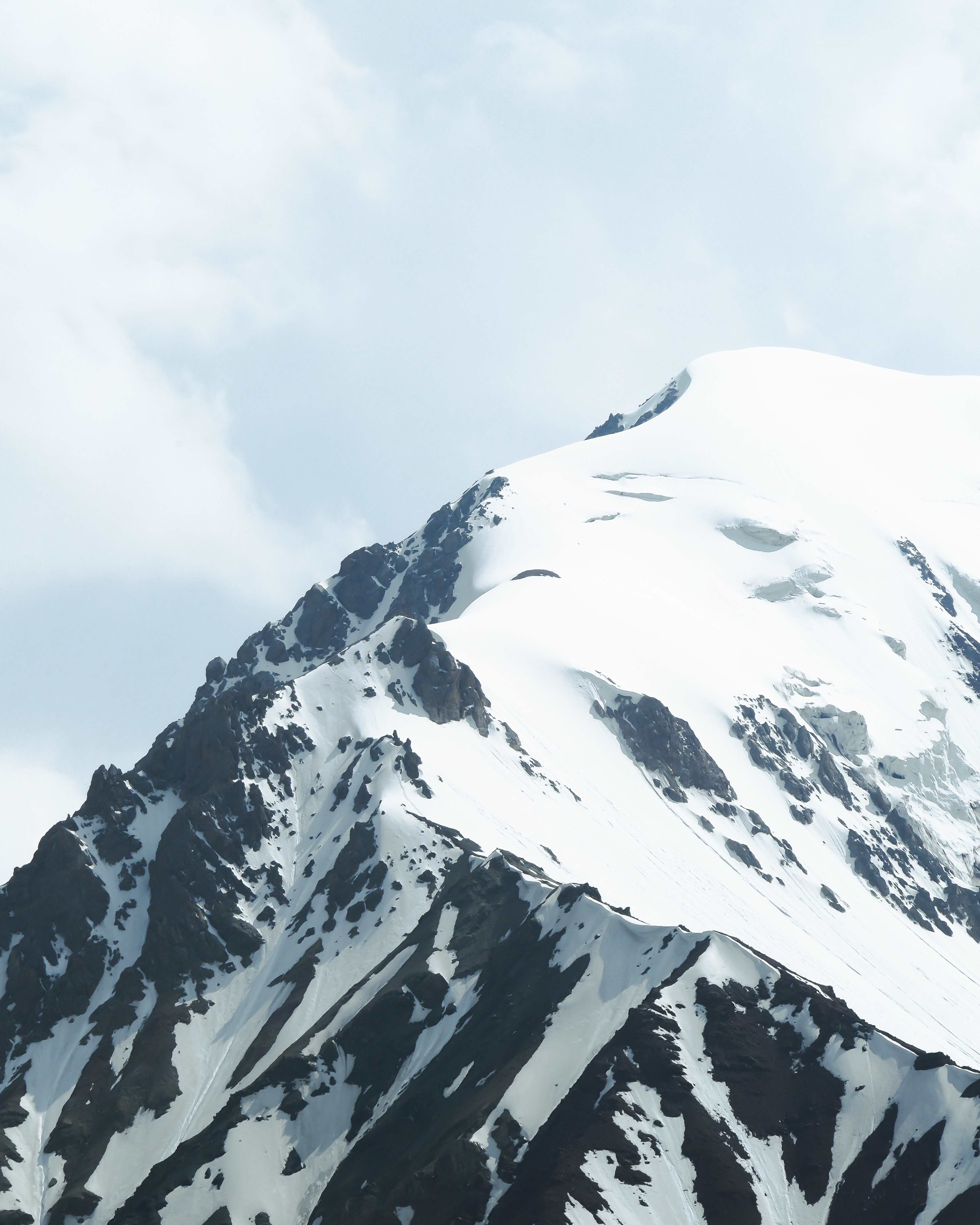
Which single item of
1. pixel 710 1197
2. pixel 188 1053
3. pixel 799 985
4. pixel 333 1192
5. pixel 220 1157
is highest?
pixel 188 1053

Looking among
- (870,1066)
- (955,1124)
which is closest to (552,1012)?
(870,1066)

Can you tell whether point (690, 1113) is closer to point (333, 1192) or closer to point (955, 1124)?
point (955, 1124)

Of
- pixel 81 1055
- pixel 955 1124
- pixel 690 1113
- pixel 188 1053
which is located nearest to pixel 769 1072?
pixel 690 1113

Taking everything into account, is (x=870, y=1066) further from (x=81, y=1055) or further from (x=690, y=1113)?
(x=81, y=1055)

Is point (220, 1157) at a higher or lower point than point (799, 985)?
higher

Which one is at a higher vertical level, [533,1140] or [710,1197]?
[533,1140]

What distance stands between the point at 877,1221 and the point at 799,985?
31.6 meters

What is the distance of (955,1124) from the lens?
143m

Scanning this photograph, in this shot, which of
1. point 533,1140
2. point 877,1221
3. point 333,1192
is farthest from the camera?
point 333,1192

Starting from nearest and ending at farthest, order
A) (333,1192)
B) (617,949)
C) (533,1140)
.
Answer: (533,1140), (333,1192), (617,949)

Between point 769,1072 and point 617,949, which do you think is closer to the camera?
point 769,1072

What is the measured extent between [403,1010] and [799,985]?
4963cm

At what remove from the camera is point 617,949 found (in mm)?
177250

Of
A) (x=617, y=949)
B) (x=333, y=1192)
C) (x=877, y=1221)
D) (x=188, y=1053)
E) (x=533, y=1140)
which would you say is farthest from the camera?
(x=188, y=1053)
